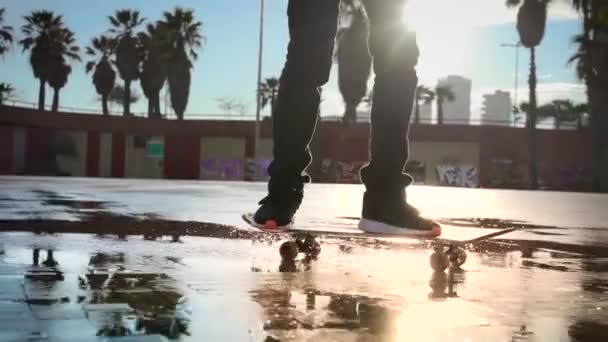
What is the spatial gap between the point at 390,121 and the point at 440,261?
0.81 metres

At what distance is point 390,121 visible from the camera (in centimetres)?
424

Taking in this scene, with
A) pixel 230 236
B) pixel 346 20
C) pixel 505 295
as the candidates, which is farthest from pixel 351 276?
pixel 346 20

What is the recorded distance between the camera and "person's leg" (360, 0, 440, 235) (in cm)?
411

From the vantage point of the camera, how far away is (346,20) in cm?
5016

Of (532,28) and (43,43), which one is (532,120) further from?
(43,43)

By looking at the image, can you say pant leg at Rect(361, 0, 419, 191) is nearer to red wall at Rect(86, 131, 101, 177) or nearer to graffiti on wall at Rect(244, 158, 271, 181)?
graffiti on wall at Rect(244, 158, 271, 181)

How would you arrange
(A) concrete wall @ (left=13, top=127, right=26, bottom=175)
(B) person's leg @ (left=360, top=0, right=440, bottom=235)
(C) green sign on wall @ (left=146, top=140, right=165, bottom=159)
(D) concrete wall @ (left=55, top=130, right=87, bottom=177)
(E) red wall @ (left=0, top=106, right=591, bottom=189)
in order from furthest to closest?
(C) green sign on wall @ (left=146, top=140, right=165, bottom=159), (D) concrete wall @ (left=55, top=130, right=87, bottom=177), (E) red wall @ (left=0, top=106, right=591, bottom=189), (A) concrete wall @ (left=13, top=127, right=26, bottom=175), (B) person's leg @ (left=360, top=0, right=440, bottom=235)

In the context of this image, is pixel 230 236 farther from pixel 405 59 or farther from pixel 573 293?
pixel 573 293

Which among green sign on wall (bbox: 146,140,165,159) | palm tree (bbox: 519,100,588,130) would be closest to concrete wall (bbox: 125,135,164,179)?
green sign on wall (bbox: 146,140,165,159)

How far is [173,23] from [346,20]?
1563cm

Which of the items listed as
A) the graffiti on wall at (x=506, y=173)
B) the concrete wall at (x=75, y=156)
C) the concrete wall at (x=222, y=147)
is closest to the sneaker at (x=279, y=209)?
the graffiti on wall at (x=506, y=173)

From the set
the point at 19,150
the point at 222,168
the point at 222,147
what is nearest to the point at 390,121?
the point at 19,150

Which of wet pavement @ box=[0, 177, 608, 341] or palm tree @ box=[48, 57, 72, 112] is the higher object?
palm tree @ box=[48, 57, 72, 112]

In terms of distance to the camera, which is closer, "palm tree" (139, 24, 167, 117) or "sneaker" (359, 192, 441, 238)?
"sneaker" (359, 192, 441, 238)
